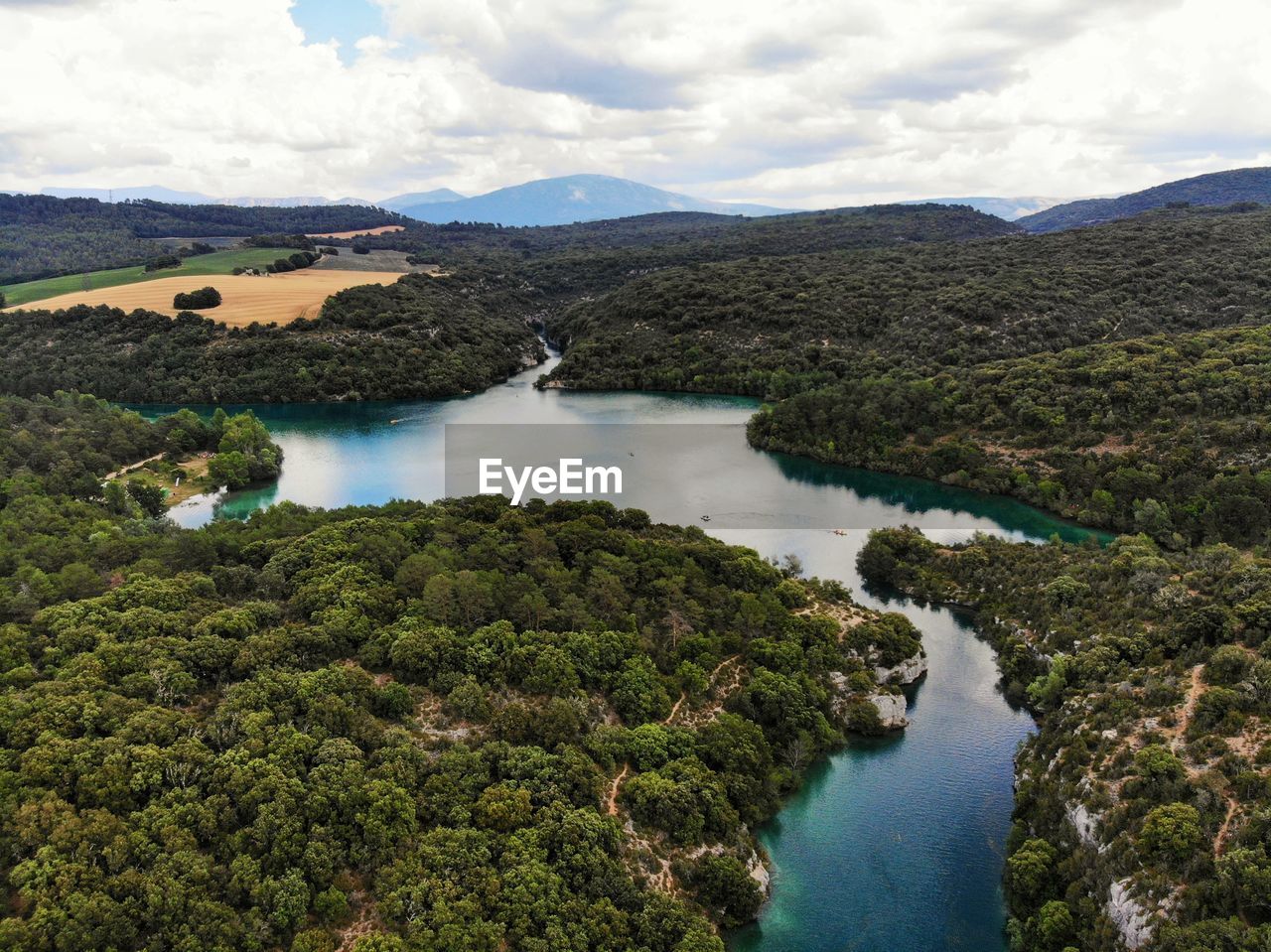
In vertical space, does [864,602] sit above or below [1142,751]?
below

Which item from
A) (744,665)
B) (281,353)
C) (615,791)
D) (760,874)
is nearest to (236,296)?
(281,353)

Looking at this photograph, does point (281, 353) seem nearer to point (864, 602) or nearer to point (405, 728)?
point (864, 602)

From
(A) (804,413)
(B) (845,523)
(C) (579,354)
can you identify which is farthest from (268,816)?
(C) (579,354)

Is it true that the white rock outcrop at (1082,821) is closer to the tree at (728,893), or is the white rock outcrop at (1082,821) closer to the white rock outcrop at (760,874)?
the white rock outcrop at (760,874)

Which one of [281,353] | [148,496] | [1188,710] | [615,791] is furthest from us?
[281,353]

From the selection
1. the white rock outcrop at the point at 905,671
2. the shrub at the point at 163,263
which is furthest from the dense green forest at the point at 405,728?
the shrub at the point at 163,263
